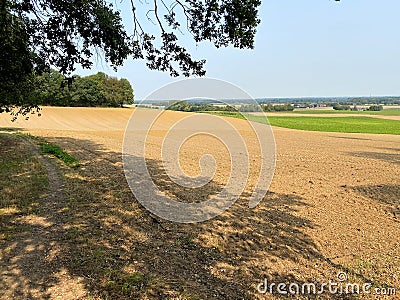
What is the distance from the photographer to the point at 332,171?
1373 centimetres

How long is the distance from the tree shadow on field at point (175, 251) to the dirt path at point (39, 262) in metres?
0.03

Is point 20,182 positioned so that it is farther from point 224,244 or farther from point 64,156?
point 224,244

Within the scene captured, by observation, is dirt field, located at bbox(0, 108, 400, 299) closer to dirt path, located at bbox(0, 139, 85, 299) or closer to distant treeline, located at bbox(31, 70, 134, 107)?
dirt path, located at bbox(0, 139, 85, 299)

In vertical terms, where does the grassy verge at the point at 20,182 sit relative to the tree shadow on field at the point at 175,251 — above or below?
above

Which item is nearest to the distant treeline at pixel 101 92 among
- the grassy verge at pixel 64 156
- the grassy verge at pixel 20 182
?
the grassy verge at pixel 64 156

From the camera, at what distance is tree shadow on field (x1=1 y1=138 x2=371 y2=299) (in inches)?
168

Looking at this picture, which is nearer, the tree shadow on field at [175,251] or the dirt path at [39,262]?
the dirt path at [39,262]

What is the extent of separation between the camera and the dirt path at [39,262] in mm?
3916

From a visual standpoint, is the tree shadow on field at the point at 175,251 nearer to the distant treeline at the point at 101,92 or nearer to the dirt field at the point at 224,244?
the dirt field at the point at 224,244

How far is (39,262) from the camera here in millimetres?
4594

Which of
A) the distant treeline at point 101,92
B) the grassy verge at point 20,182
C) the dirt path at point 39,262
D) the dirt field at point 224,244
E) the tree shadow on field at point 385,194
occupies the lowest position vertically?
the tree shadow on field at point 385,194

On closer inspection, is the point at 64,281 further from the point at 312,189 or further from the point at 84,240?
the point at 312,189

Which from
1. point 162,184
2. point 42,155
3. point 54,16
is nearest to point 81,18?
point 54,16

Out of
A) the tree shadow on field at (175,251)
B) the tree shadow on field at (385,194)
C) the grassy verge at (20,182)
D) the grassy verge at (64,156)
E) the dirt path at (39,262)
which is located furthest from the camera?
the grassy verge at (64,156)
